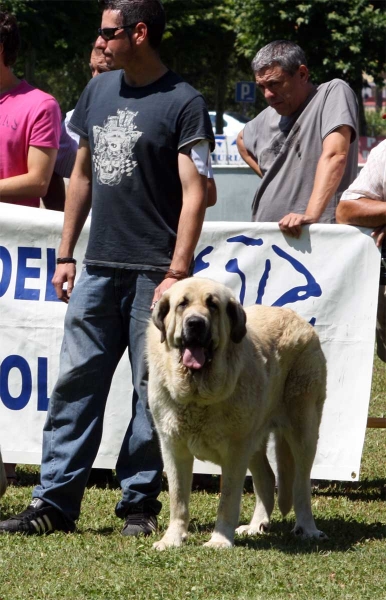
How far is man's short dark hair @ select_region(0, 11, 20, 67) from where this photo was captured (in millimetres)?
5789

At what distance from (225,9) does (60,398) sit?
42.7 metres

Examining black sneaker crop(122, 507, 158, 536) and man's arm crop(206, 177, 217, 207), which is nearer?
black sneaker crop(122, 507, 158, 536)

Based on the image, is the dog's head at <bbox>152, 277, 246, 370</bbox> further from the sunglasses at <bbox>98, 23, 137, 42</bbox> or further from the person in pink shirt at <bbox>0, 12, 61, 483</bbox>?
the person in pink shirt at <bbox>0, 12, 61, 483</bbox>

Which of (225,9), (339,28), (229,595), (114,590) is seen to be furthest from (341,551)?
(225,9)

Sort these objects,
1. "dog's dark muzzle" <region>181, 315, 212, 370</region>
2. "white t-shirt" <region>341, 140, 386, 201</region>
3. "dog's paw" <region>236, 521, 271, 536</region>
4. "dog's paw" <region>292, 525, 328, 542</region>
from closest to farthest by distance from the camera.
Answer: "dog's dark muzzle" <region>181, 315, 212, 370</region> < "dog's paw" <region>292, 525, 328, 542</region> < "dog's paw" <region>236, 521, 271, 536</region> < "white t-shirt" <region>341, 140, 386, 201</region>

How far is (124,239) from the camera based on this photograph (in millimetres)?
4875

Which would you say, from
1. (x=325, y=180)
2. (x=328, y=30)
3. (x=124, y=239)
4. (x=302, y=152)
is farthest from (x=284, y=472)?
(x=328, y=30)

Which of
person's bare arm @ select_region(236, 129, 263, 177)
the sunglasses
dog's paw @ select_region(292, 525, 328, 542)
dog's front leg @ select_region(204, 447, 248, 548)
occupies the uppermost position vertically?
the sunglasses

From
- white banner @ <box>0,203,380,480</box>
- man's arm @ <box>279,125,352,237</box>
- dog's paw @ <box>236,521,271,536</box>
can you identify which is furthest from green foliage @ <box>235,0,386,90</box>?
dog's paw @ <box>236,521,271,536</box>

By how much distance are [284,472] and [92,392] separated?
1087 millimetres

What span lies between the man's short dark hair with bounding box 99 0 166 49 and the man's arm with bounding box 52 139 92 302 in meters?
0.69

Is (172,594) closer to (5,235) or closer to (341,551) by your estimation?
(341,551)

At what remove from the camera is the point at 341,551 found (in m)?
4.79

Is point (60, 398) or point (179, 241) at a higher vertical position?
point (179, 241)
